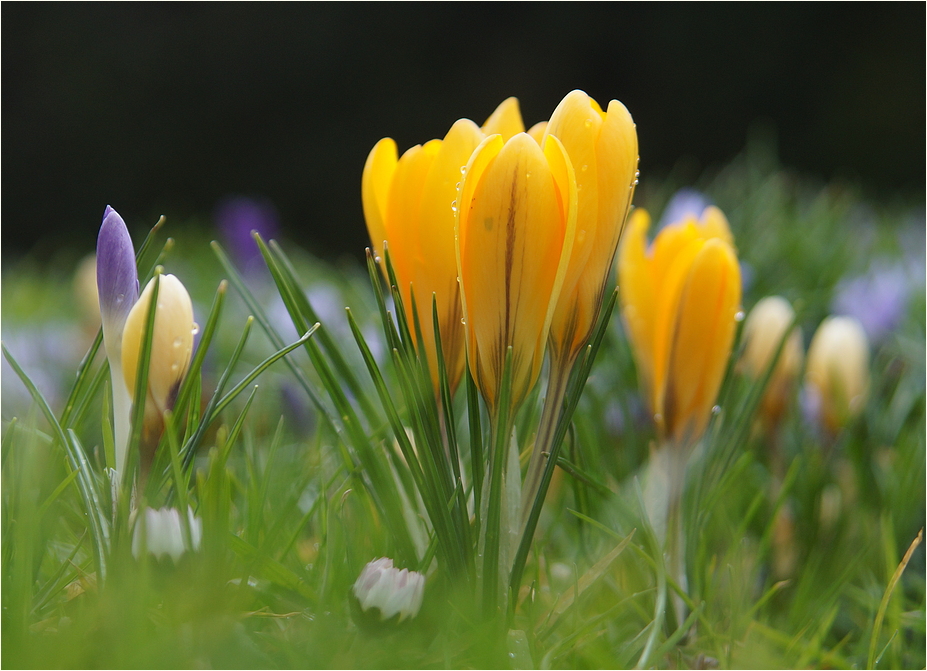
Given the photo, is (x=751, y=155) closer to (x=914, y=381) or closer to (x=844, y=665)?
(x=914, y=381)

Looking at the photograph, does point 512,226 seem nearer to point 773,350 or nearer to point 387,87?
point 773,350

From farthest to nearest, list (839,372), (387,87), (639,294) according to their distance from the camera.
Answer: (387,87)
(839,372)
(639,294)

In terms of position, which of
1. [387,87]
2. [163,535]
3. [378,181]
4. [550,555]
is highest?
[387,87]

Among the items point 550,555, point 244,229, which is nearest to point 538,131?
point 550,555

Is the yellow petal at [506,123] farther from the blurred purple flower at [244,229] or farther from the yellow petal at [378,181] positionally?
the blurred purple flower at [244,229]

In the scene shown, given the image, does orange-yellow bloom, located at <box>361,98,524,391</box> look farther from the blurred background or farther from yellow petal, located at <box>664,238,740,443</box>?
the blurred background

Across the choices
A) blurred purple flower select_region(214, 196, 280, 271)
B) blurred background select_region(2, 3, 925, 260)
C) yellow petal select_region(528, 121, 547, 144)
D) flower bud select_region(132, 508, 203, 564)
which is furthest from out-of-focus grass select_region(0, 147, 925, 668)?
blurred background select_region(2, 3, 925, 260)

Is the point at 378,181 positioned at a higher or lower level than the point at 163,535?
higher
